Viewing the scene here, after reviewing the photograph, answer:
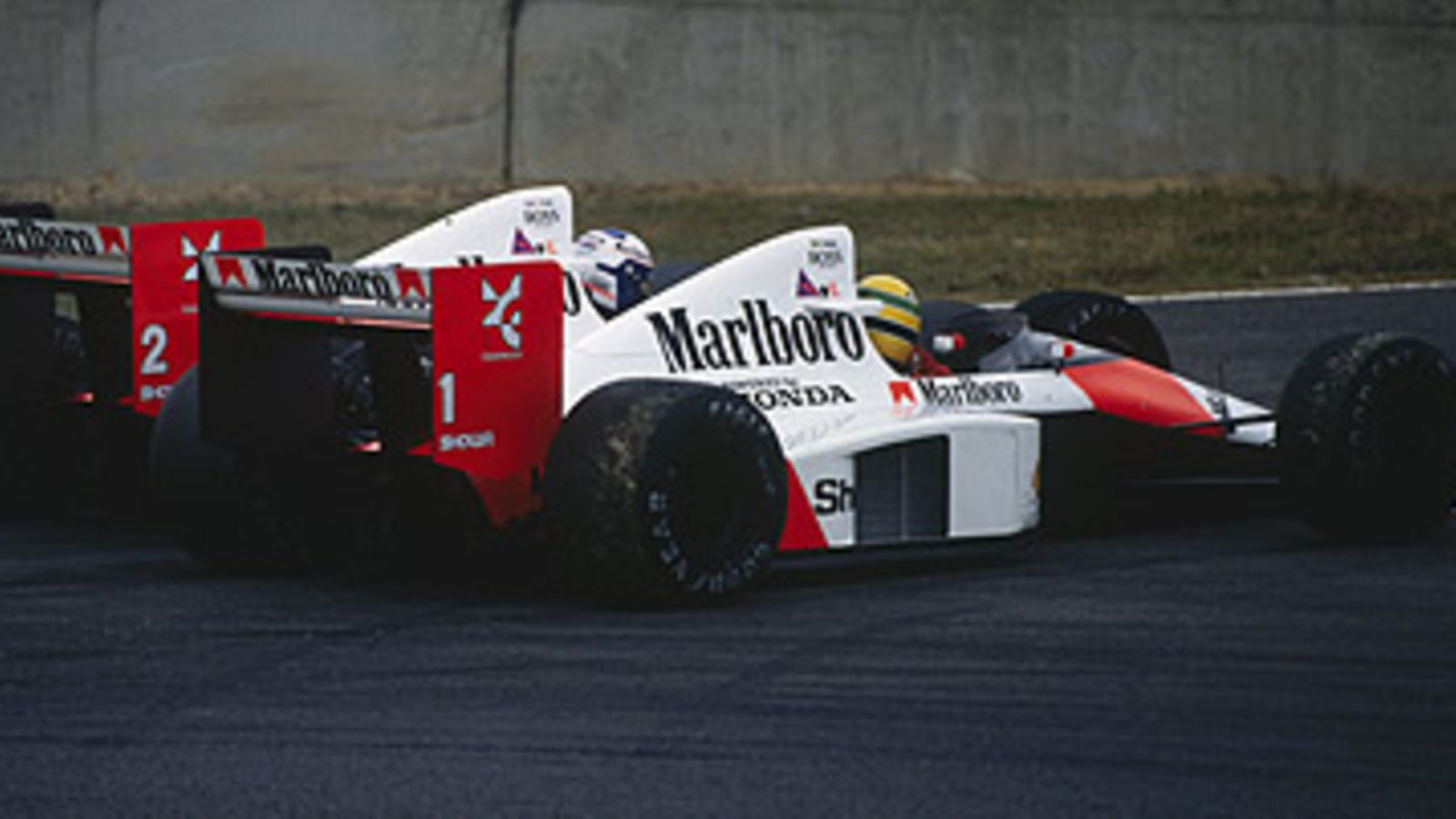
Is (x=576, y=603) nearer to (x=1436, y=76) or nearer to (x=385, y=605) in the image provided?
(x=385, y=605)

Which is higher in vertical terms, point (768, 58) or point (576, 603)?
point (768, 58)

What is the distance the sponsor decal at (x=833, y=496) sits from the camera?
26.9ft

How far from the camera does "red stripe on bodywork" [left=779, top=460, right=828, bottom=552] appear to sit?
26.6 ft

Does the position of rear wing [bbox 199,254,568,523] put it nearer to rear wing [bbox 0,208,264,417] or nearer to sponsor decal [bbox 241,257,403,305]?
sponsor decal [bbox 241,257,403,305]

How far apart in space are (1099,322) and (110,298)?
3.95 m

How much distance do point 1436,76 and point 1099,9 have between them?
374 cm

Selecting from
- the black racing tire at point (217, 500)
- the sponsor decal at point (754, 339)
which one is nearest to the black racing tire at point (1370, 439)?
the sponsor decal at point (754, 339)

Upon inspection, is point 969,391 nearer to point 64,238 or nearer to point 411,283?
A: point 411,283

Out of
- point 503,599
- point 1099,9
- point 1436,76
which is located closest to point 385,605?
point 503,599

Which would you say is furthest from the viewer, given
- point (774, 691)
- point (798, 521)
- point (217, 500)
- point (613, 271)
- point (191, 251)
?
point (191, 251)

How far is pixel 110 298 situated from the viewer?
9789mm

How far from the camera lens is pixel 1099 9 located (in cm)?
2556

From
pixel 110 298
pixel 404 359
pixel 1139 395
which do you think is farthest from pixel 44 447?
pixel 1139 395

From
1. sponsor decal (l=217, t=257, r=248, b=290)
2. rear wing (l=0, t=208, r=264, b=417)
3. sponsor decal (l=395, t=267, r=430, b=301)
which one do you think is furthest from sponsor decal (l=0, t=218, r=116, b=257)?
sponsor decal (l=395, t=267, r=430, b=301)
